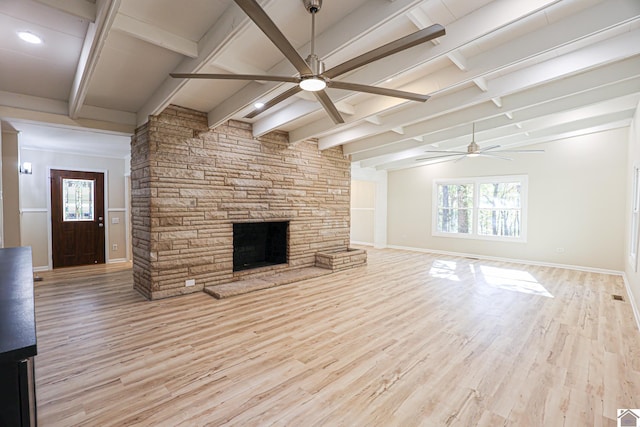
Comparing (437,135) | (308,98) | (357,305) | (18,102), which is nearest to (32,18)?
(18,102)

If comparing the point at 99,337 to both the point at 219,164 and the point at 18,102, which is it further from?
the point at 18,102

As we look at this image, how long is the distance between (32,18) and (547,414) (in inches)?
181

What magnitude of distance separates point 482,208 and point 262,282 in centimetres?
605

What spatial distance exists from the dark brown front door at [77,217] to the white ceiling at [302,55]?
157 centimetres

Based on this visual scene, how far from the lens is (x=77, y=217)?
652cm

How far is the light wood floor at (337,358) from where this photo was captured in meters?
1.99

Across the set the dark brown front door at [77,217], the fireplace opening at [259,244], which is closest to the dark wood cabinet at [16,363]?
the fireplace opening at [259,244]

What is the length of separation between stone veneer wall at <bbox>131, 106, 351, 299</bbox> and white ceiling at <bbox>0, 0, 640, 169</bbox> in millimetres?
344

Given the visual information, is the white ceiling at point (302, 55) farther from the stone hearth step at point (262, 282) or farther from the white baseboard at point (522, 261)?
the white baseboard at point (522, 261)

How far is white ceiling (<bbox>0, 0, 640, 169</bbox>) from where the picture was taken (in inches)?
87.0

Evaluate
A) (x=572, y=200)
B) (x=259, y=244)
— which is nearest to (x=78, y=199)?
(x=259, y=244)

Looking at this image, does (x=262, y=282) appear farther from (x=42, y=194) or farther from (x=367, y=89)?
(x=42, y=194)

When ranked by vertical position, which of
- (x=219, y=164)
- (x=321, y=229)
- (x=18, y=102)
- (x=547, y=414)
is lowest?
(x=547, y=414)

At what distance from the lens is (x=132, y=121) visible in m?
4.51
